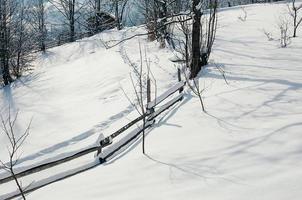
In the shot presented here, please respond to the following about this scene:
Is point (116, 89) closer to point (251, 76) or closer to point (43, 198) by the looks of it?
point (251, 76)

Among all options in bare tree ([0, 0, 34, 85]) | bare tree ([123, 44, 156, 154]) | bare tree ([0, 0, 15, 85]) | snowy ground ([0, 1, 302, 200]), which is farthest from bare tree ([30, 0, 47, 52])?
bare tree ([123, 44, 156, 154])

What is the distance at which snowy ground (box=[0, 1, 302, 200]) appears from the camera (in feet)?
16.9

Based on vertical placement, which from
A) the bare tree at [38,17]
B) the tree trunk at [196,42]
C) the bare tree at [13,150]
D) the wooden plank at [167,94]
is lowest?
the bare tree at [13,150]

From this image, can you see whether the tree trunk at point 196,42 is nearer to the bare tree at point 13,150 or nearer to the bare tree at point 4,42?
the bare tree at point 13,150

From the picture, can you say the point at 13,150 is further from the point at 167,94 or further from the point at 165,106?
the point at 167,94

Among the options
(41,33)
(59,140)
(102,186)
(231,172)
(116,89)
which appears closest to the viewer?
(231,172)

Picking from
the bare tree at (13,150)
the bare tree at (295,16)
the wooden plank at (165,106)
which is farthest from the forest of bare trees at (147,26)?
the bare tree at (13,150)

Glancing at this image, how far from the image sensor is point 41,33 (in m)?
33.2

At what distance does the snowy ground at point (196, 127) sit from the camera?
515 cm

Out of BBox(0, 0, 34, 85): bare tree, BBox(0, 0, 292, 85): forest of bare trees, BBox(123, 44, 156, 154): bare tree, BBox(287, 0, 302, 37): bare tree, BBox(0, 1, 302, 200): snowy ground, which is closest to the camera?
BBox(0, 1, 302, 200): snowy ground

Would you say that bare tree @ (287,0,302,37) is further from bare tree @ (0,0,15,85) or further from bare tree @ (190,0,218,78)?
bare tree @ (0,0,15,85)

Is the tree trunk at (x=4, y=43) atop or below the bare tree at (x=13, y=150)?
atop

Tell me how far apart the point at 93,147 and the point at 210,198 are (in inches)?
144

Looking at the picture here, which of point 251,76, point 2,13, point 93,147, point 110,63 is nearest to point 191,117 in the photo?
point 93,147
